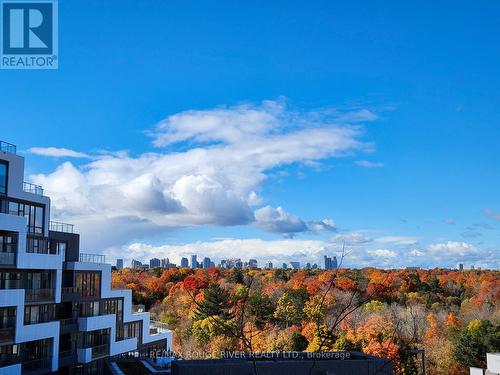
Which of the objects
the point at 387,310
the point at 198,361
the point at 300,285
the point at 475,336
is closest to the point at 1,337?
the point at 198,361

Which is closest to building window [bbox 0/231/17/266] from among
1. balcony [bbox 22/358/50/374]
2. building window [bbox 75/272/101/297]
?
balcony [bbox 22/358/50/374]

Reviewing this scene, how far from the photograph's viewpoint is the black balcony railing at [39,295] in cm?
2519

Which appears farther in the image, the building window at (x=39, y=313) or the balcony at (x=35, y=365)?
the building window at (x=39, y=313)

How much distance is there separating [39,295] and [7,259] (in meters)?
3.26

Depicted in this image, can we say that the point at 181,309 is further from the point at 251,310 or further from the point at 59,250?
the point at 59,250

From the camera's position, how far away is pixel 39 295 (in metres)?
25.9

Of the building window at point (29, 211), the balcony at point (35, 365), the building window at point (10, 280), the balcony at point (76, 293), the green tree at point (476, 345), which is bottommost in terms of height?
the green tree at point (476, 345)

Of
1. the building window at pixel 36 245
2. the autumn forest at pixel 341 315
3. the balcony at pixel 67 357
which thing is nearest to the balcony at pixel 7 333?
the building window at pixel 36 245

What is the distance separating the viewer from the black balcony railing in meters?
25.2

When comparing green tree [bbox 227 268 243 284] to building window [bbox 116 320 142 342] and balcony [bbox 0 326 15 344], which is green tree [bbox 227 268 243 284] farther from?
balcony [bbox 0 326 15 344]

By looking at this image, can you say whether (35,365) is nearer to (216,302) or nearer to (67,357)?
(67,357)

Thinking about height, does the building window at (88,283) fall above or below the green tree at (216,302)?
above

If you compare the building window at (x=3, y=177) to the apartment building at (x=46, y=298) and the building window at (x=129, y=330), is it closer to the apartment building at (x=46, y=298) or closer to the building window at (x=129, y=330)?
the apartment building at (x=46, y=298)

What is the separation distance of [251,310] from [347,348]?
15.4 metres
